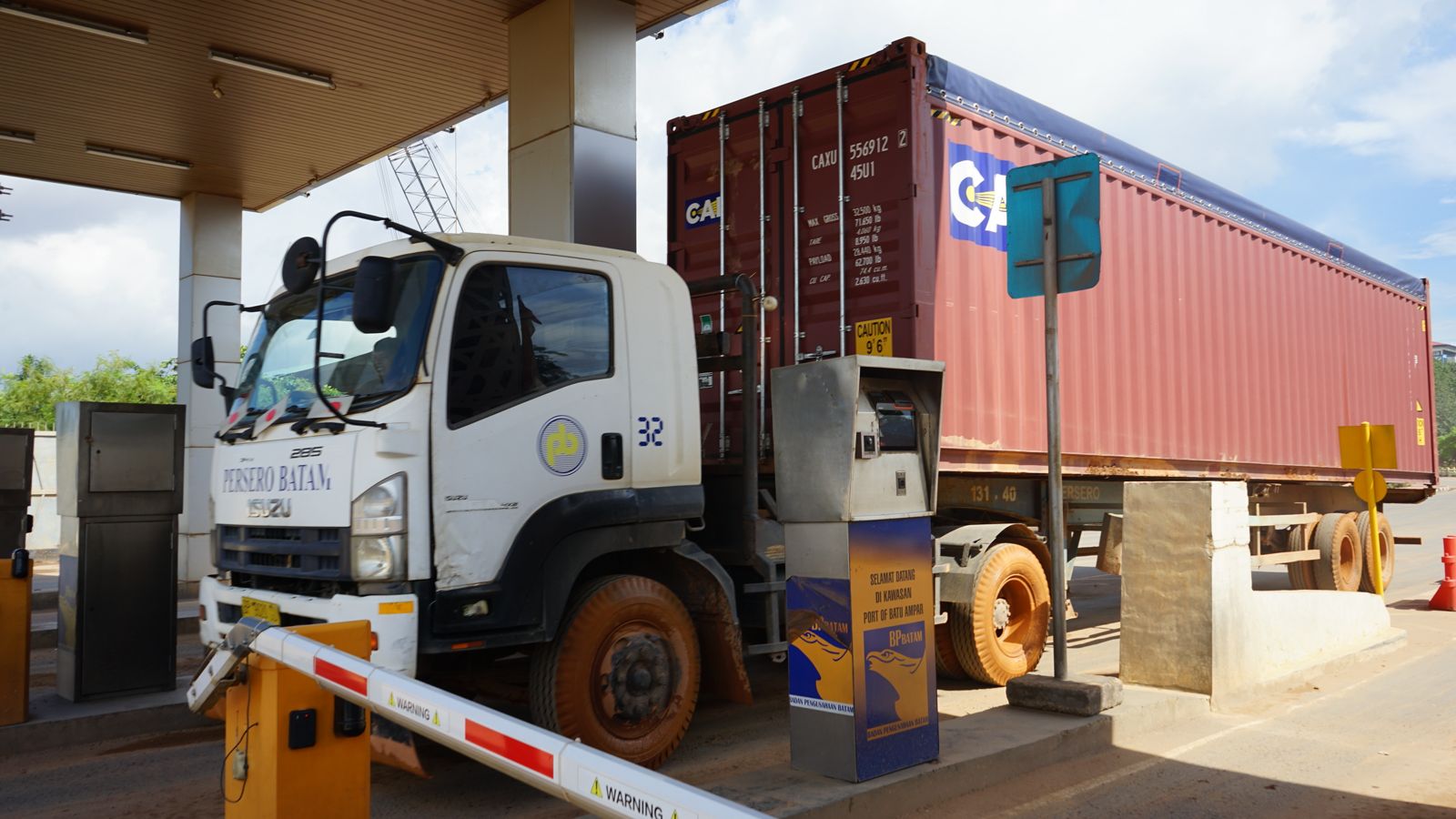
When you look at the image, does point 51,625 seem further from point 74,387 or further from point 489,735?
point 74,387

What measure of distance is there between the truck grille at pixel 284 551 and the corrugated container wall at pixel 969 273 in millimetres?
2943

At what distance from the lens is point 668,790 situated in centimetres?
203

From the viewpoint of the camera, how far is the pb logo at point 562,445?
4922mm

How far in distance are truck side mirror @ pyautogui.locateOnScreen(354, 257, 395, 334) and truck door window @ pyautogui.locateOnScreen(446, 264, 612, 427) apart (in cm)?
41

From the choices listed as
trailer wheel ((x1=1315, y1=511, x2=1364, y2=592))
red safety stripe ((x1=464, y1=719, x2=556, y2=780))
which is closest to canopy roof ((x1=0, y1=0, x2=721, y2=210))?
red safety stripe ((x1=464, y1=719, x2=556, y2=780))

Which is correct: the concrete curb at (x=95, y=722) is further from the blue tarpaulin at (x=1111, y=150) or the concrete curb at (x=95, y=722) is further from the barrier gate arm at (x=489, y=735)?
the blue tarpaulin at (x=1111, y=150)

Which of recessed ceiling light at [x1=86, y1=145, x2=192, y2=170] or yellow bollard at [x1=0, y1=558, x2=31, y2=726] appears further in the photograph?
recessed ceiling light at [x1=86, y1=145, x2=192, y2=170]

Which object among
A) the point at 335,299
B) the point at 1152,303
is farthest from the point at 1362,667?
the point at 335,299

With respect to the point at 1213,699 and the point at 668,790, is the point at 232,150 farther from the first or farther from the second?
the point at 668,790

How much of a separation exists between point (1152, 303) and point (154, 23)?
9.02 metres

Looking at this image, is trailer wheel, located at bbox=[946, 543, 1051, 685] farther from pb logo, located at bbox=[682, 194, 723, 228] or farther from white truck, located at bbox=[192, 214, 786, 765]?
pb logo, located at bbox=[682, 194, 723, 228]

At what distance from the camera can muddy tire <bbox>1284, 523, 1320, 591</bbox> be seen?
1103 cm

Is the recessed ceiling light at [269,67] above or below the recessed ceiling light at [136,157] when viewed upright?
above

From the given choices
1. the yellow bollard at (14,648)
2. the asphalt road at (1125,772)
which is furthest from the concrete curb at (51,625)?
the asphalt road at (1125,772)
